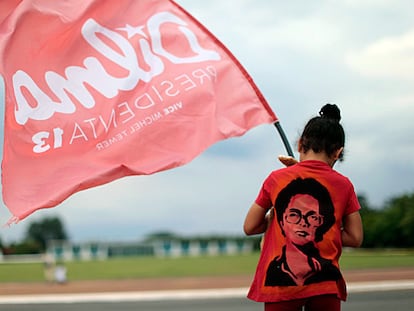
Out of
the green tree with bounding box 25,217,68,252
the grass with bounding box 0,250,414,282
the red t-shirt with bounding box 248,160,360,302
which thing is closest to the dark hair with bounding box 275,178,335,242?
the red t-shirt with bounding box 248,160,360,302

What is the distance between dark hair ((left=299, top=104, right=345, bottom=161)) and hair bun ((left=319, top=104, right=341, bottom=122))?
84mm

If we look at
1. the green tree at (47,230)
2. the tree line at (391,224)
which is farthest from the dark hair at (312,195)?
the green tree at (47,230)

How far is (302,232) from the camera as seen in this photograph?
2.87 meters

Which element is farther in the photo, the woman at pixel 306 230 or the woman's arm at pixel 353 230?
the woman's arm at pixel 353 230

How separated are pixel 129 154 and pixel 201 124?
1.45ft

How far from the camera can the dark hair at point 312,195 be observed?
2896 mm

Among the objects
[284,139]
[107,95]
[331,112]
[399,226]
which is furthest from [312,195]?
[399,226]

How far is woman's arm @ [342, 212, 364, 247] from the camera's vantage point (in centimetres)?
296

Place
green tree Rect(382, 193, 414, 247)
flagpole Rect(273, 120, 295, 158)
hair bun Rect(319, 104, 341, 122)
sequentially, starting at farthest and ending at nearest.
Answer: green tree Rect(382, 193, 414, 247) < flagpole Rect(273, 120, 295, 158) < hair bun Rect(319, 104, 341, 122)

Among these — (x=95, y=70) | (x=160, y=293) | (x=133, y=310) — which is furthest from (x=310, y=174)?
(x=160, y=293)

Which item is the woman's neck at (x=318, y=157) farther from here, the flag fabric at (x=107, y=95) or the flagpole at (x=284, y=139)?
the flag fabric at (x=107, y=95)

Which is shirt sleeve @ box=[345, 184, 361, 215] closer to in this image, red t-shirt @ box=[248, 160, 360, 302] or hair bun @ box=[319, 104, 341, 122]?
red t-shirt @ box=[248, 160, 360, 302]

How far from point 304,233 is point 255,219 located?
243 millimetres

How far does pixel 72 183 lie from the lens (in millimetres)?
3842
